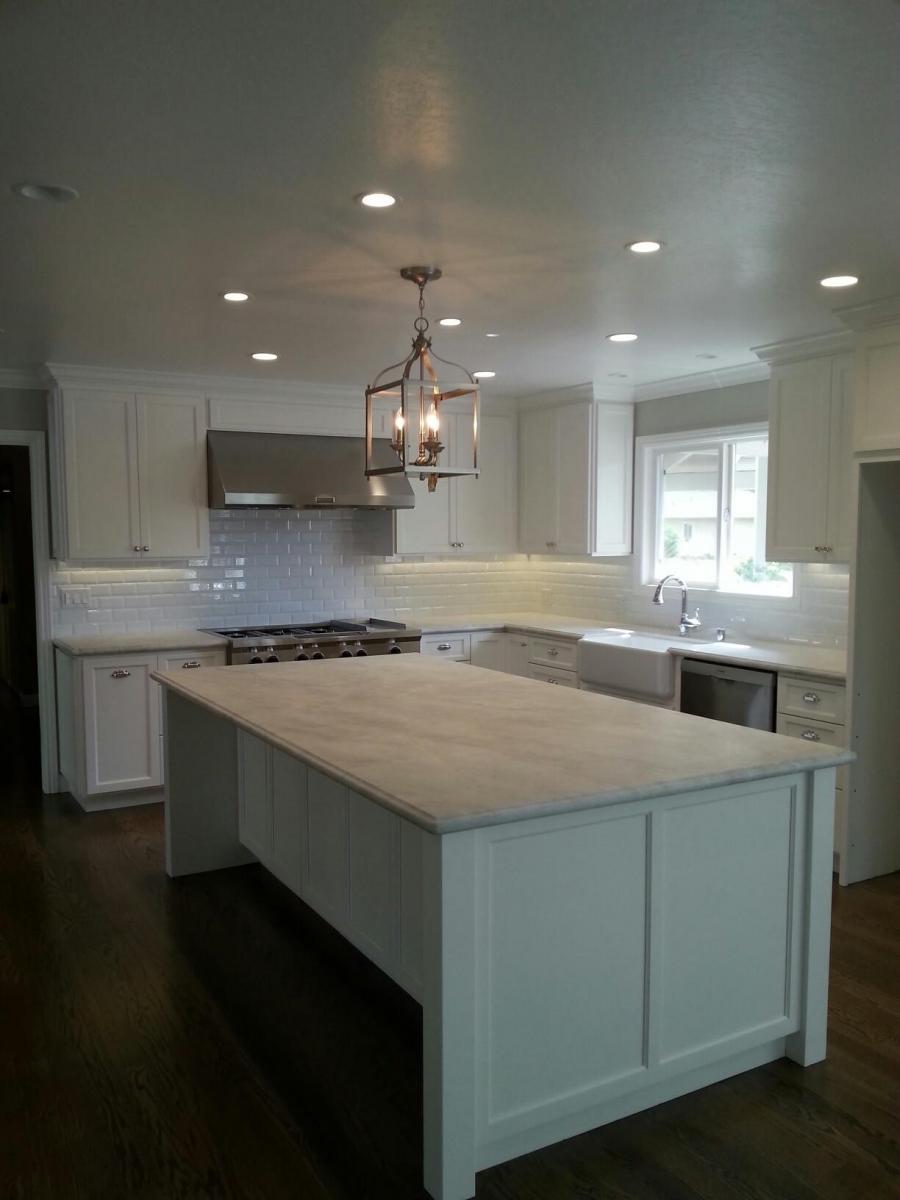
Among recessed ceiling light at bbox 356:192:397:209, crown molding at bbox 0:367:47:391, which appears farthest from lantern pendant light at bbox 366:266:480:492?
crown molding at bbox 0:367:47:391

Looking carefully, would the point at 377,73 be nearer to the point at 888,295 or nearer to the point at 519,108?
the point at 519,108

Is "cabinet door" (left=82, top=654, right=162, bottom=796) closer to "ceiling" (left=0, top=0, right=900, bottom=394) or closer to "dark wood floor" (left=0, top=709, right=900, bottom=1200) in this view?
"dark wood floor" (left=0, top=709, right=900, bottom=1200)

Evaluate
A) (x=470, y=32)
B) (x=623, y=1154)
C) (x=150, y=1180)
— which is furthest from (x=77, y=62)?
(x=623, y=1154)

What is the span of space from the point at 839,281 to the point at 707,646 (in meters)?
2.08

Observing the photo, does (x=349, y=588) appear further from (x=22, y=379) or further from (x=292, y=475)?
(x=22, y=379)

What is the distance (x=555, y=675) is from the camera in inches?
236

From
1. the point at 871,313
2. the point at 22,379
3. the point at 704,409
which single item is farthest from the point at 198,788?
the point at 704,409

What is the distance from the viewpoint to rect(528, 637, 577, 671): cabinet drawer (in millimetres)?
5852

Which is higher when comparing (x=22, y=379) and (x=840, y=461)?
(x=22, y=379)

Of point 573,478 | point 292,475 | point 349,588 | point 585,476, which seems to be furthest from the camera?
point 349,588

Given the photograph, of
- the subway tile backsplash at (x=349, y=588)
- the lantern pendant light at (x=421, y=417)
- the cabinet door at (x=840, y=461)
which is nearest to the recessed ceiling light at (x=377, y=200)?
the lantern pendant light at (x=421, y=417)

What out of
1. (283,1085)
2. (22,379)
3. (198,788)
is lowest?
(283,1085)

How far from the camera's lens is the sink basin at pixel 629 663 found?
505cm

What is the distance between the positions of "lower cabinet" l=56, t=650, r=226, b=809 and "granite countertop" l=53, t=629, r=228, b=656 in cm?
5
